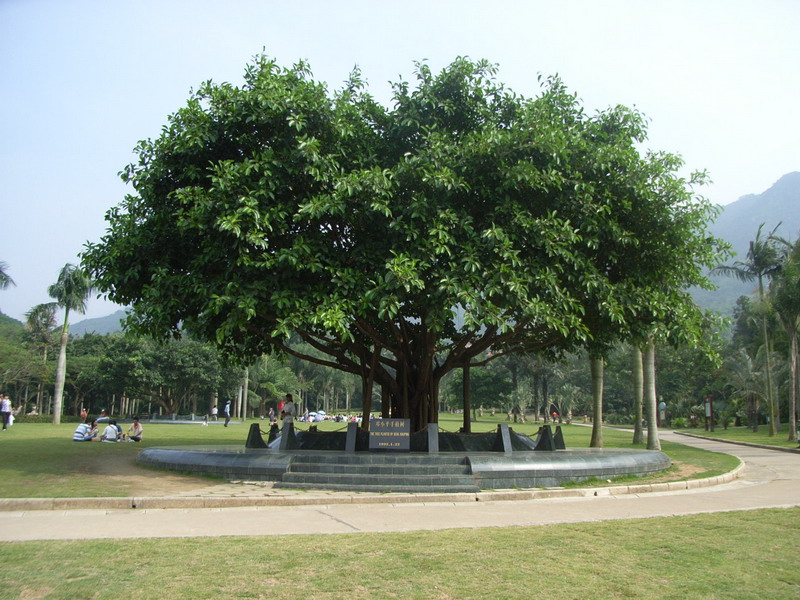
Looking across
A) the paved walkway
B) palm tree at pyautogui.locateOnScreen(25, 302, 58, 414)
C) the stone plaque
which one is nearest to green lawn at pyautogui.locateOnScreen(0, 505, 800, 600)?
the paved walkway

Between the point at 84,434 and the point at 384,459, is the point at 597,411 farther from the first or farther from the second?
the point at 84,434

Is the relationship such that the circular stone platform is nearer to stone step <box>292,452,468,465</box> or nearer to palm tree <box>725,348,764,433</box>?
stone step <box>292,452,468,465</box>

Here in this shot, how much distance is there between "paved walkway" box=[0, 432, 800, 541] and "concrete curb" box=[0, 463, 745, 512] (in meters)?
0.02

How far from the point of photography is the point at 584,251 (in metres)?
13.9

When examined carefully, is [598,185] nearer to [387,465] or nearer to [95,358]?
[387,465]

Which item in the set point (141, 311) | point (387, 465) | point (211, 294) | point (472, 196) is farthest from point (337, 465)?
point (472, 196)

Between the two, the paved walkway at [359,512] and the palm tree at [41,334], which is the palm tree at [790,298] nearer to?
the paved walkway at [359,512]

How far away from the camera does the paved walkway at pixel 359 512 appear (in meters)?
8.36

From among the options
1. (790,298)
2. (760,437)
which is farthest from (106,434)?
(760,437)

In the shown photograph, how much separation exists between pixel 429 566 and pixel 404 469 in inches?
264

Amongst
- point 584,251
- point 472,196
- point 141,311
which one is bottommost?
point 141,311

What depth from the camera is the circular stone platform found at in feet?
40.7

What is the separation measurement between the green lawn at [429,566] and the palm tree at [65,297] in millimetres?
34901

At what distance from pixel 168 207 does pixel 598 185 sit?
9.21m
